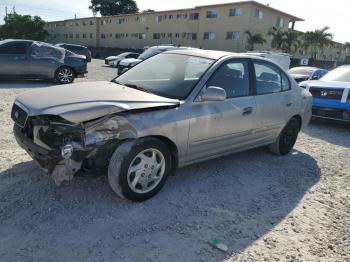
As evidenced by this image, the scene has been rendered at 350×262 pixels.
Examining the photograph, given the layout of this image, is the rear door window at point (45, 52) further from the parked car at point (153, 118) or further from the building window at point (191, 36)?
the building window at point (191, 36)

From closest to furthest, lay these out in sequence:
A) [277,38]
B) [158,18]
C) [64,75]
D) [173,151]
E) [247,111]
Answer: [173,151]
[247,111]
[64,75]
[277,38]
[158,18]

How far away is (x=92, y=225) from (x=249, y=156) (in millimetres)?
3196

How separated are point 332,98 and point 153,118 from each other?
6.32m

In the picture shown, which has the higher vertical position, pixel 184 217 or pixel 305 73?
pixel 305 73

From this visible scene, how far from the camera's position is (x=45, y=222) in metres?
3.21

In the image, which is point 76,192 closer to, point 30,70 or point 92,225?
point 92,225

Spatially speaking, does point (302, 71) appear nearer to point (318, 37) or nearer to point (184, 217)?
point (184, 217)

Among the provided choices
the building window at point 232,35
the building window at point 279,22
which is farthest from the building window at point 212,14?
the building window at point 279,22

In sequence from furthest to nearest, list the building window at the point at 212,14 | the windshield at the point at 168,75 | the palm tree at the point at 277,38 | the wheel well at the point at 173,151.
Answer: the building window at the point at 212,14 < the palm tree at the point at 277,38 < the windshield at the point at 168,75 < the wheel well at the point at 173,151

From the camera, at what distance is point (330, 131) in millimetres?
8125

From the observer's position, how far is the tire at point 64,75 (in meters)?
12.1

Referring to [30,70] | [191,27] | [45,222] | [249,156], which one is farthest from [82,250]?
[191,27]

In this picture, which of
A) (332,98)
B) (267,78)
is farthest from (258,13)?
(267,78)

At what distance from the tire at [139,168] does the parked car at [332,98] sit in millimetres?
5927
